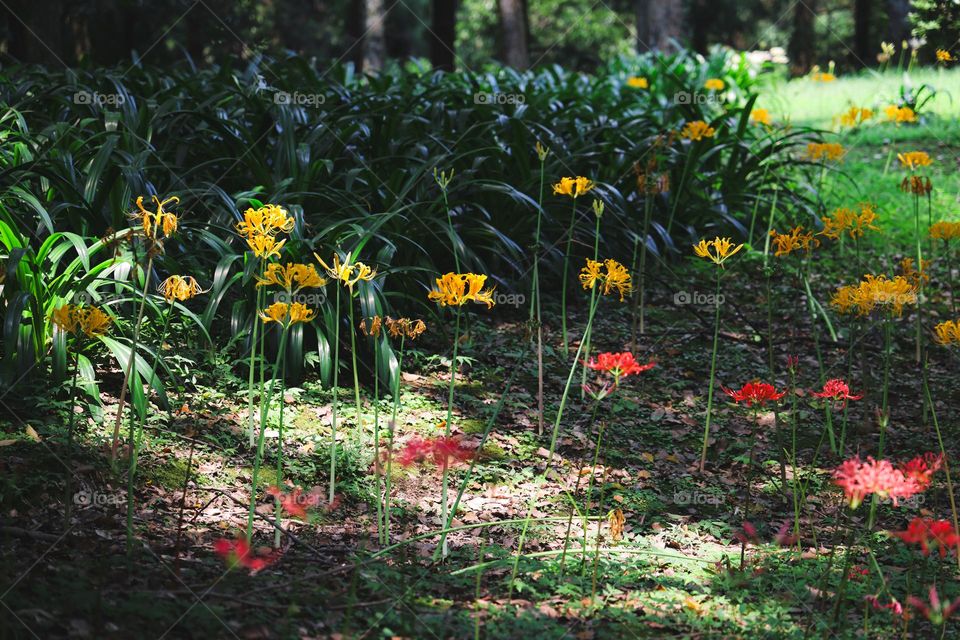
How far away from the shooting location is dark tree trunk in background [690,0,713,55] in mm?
20750

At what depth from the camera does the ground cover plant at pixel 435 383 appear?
2.10 meters

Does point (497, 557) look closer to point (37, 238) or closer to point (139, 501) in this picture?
point (139, 501)

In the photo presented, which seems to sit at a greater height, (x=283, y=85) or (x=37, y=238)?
(x=283, y=85)

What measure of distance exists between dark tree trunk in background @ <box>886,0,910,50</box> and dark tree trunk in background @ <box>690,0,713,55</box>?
7.79m

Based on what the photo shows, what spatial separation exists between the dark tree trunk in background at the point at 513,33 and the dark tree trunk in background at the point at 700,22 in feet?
29.9

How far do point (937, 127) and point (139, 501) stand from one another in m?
8.21

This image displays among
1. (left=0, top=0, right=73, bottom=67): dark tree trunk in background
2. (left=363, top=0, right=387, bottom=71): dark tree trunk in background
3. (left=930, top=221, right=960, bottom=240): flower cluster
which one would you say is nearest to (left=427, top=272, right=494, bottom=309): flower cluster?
(left=930, top=221, right=960, bottom=240): flower cluster

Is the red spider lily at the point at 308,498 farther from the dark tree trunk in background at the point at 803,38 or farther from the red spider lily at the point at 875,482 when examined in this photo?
the dark tree trunk in background at the point at 803,38

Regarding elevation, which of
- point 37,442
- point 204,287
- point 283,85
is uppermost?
point 283,85

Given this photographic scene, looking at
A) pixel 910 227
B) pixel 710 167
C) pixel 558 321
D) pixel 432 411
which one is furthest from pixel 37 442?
pixel 910 227

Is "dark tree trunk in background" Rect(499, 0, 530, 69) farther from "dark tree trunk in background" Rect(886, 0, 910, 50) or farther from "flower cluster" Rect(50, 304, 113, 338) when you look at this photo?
"flower cluster" Rect(50, 304, 113, 338)

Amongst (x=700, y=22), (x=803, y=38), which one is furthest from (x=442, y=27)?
(x=700, y=22)

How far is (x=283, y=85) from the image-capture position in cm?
519

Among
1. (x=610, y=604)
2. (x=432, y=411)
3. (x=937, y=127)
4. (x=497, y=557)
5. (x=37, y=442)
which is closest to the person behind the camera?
(x=610, y=604)
